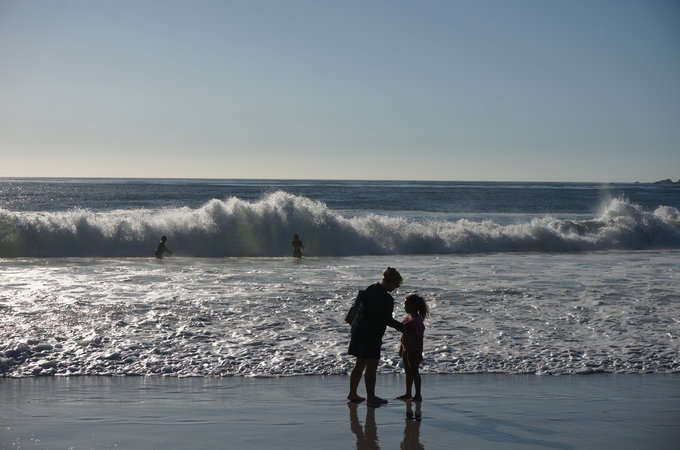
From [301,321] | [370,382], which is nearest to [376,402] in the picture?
[370,382]

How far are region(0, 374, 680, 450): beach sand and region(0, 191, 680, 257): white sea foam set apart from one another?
Answer: 18720mm

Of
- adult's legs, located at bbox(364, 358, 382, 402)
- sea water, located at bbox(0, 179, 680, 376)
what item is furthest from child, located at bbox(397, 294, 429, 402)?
sea water, located at bbox(0, 179, 680, 376)

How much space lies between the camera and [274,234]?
28688 millimetres

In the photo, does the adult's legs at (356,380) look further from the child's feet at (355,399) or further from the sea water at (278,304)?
the sea water at (278,304)

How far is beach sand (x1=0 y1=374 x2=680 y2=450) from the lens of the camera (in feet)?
21.2

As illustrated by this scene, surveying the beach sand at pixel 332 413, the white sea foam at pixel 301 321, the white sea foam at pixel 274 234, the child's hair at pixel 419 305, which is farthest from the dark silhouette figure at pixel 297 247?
the child's hair at pixel 419 305

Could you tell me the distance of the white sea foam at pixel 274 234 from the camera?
26.6 meters

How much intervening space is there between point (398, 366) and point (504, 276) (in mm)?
8962

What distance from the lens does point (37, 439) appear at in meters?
6.38

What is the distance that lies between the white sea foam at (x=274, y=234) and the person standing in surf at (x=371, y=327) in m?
19.5

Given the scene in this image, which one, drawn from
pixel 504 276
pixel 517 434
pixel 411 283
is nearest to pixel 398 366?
pixel 517 434

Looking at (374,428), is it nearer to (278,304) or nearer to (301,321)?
(301,321)

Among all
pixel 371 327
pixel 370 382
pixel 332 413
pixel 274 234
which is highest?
pixel 371 327

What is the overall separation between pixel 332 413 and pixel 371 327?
978 mm
